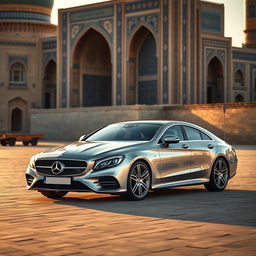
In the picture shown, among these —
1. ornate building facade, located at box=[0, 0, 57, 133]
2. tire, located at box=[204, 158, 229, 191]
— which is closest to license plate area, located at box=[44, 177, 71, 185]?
tire, located at box=[204, 158, 229, 191]

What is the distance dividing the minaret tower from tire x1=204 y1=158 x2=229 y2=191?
5409 centimetres

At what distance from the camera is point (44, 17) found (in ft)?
198

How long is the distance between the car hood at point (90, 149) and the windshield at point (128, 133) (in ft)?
1.52

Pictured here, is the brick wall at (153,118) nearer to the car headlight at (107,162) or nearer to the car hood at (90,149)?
the car hood at (90,149)

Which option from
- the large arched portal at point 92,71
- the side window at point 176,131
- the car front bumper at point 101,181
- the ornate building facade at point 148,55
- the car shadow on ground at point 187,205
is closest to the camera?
the car shadow on ground at point 187,205

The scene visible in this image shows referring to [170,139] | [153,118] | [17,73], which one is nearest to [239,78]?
[153,118]

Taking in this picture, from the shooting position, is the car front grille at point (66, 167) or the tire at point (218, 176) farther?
the tire at point (218, 176)

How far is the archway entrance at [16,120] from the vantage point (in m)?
55.6

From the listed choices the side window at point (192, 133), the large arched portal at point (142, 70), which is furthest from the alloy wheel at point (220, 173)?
the large arched portal at point (142, 70)

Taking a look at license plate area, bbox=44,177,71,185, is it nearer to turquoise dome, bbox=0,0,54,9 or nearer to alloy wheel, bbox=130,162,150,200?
A: alloy wheel, bbox=130,162,150,200

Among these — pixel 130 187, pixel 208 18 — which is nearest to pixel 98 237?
pixel 130 187

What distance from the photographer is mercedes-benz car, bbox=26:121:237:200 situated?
8782 mm

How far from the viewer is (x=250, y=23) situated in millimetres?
63969

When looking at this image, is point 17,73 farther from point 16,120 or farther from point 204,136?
point 204,136
